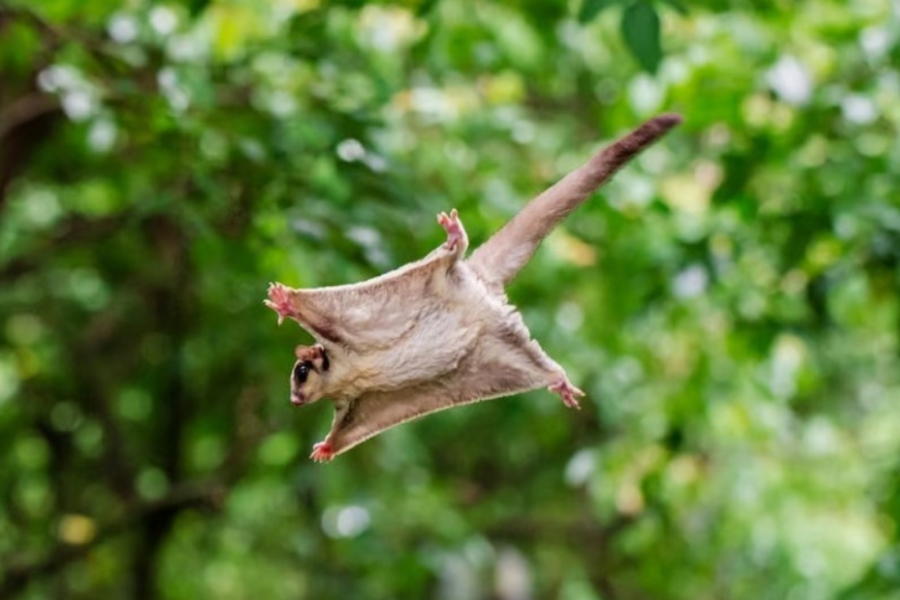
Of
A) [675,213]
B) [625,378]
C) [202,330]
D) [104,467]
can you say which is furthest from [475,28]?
[104,467]

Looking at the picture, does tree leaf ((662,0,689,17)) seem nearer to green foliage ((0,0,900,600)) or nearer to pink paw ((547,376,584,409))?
green foliage ((0,0,900,600))

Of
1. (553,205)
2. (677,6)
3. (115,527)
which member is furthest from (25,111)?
(553,205)

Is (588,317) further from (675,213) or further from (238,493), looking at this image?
(238,493)

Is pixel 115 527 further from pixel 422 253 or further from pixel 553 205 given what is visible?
pixel 553 205

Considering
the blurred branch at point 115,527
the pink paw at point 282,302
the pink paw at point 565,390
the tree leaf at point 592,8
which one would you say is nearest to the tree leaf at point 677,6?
the tree leaf at point 592,8

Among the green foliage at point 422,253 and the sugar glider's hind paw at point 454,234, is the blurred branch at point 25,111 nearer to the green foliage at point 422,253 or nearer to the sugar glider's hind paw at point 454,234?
the green foliage at point 422,253

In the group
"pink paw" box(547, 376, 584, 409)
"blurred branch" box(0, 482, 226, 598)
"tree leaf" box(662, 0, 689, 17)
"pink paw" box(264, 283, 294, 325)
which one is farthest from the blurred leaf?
"blurred branch" box(0, 482, 226, 598)

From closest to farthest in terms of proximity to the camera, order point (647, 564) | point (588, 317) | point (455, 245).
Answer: point (455, 245) → point (588, 317) → point (647, 564)
